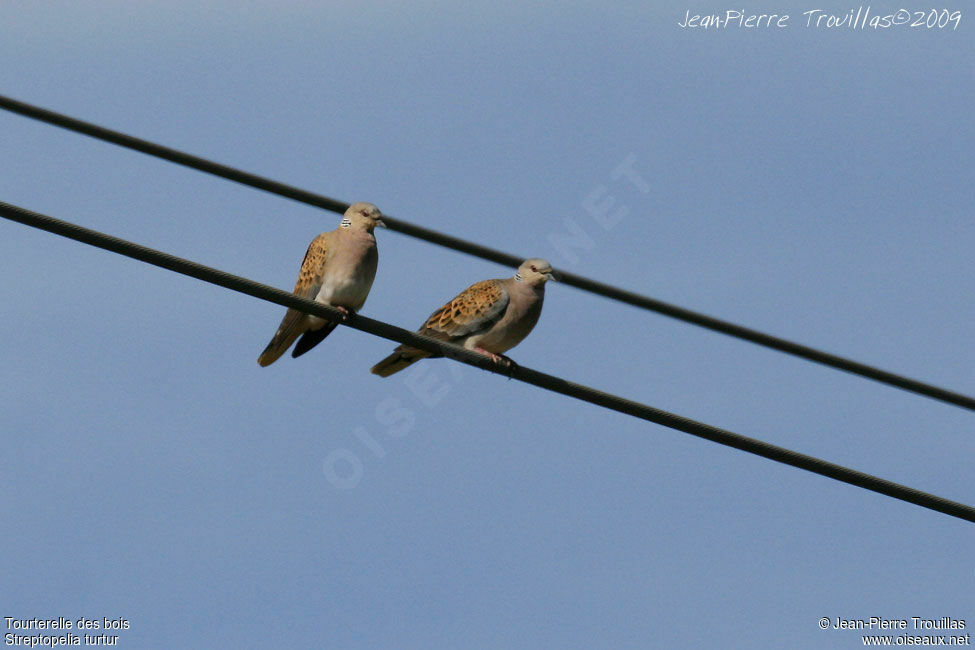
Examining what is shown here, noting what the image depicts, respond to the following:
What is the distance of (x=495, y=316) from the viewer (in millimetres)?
9594

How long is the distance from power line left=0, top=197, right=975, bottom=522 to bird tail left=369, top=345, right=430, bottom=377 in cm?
225

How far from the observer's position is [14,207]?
616cm

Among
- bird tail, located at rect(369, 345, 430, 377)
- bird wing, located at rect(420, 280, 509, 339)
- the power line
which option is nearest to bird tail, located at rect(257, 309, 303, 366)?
bird tail, located at rect(369, 345, 430, 377)

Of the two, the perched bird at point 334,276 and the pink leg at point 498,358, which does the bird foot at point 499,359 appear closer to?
the pink leg at point 498,358

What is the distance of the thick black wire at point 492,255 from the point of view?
7.45 metres

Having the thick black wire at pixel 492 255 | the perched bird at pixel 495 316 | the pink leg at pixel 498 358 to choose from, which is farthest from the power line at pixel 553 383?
the perched bird at pixel 495 316

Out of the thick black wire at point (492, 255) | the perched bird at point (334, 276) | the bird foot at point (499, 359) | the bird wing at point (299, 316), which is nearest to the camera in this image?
the thick black wire at point (492, 255)

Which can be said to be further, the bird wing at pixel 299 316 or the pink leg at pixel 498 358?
the bird wing at pixel 299 316

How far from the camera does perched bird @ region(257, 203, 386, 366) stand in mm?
9297

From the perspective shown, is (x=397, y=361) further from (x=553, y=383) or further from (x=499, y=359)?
(x=553, y=383)

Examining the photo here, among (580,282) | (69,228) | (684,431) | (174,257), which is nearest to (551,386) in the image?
(684,431)

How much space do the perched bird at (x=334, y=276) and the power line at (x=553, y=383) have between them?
85.9 inches

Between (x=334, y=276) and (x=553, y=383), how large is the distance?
2725mm

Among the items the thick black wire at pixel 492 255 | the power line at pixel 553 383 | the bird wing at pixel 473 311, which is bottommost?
the power line at pixel 553 383
